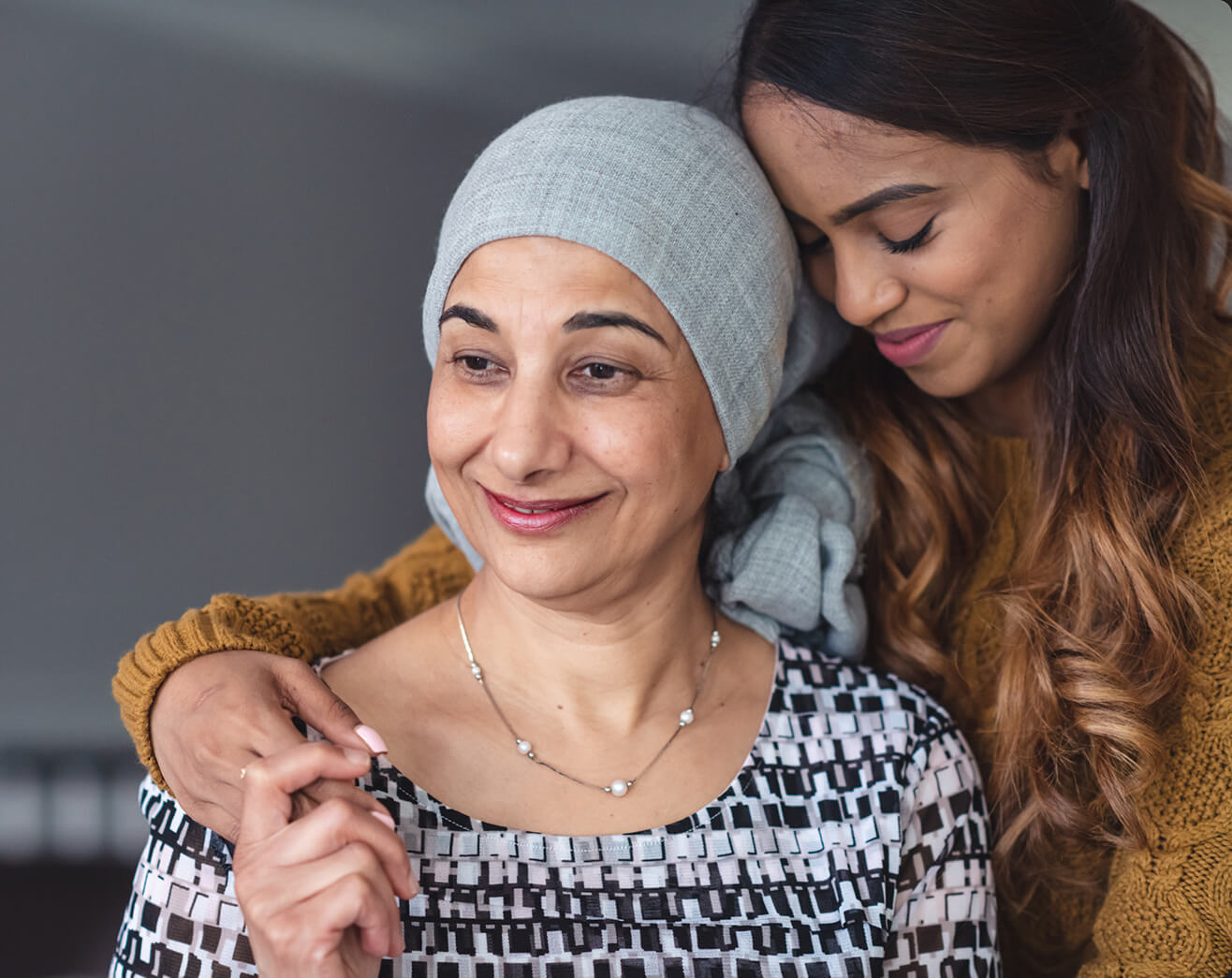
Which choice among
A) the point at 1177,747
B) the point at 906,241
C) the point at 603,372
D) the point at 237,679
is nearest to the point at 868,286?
the point at 906,241

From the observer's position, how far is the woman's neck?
65.7 inches

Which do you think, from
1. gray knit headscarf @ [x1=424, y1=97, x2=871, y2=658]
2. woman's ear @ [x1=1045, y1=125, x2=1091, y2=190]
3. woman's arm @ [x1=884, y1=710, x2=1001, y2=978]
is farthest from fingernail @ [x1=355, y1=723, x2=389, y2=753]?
woman's ear @ [x1=1045, y1=125, x2=1091, y2=190]

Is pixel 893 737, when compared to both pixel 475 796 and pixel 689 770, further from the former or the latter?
pixel 475 796

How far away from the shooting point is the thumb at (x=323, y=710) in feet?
4.36

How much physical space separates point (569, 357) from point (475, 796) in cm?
56

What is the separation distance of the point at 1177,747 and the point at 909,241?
0.79m

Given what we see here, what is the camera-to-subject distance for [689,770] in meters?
1.67

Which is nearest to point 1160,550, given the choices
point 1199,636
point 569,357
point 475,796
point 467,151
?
point 1199,636

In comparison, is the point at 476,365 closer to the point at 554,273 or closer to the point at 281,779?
the point at 554,273

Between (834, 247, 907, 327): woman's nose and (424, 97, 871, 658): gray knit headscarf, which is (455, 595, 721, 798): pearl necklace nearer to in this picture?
(424, 97, 871, 658): gray knit headscarf

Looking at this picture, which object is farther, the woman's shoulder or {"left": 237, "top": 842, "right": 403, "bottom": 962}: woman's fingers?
the woman's shoulder

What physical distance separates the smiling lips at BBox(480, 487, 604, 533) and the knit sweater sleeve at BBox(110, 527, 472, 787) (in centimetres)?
37

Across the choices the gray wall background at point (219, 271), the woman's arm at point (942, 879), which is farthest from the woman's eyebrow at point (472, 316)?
the gray wall background at point (219, 271)

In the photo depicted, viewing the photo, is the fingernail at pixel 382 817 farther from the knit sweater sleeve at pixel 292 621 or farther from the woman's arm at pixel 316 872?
the knit sweater sleeve at pixel 292 621
